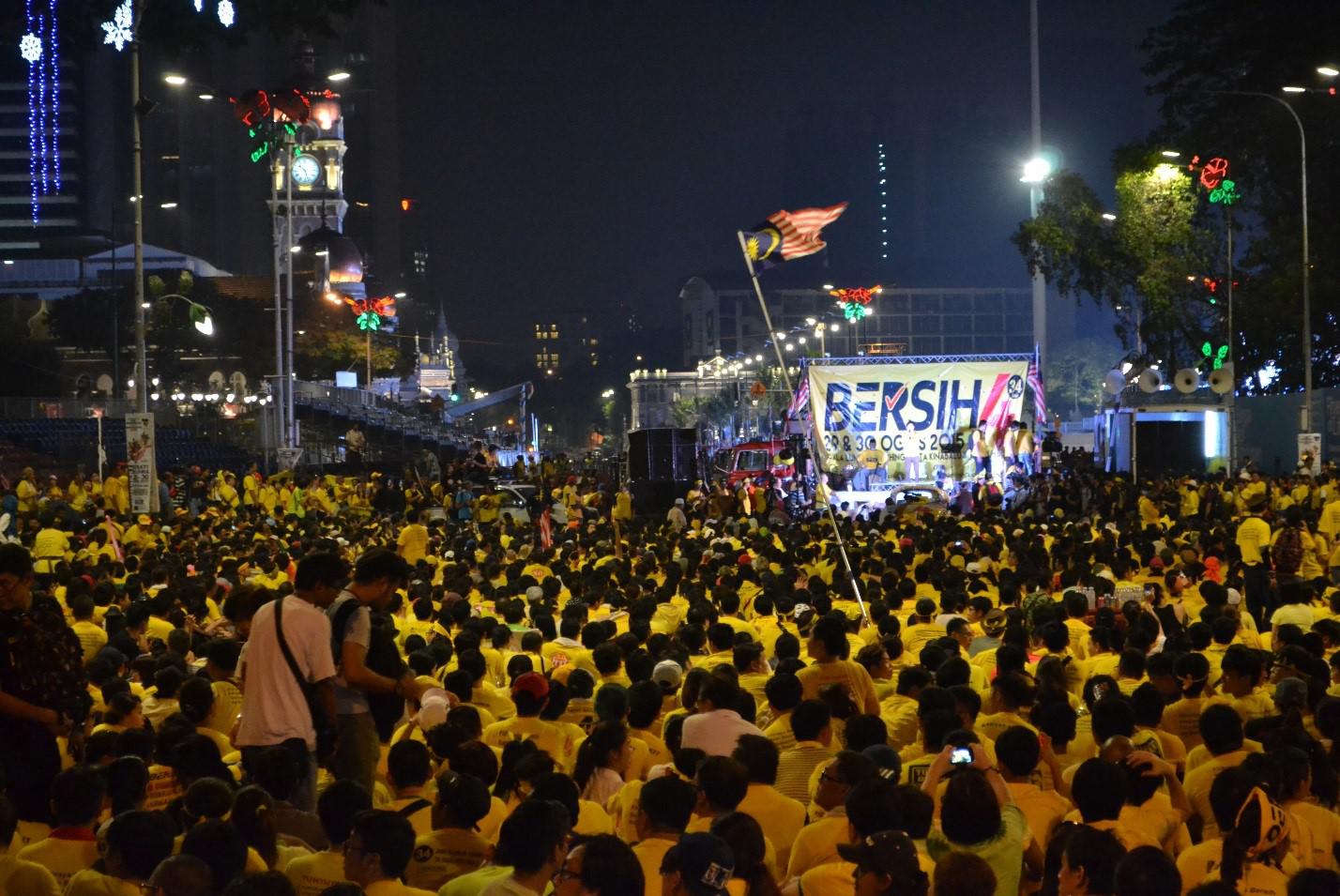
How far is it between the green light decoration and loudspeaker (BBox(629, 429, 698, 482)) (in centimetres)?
1585

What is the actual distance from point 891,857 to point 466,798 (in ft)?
5.72

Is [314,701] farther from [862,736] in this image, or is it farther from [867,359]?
[867,359]

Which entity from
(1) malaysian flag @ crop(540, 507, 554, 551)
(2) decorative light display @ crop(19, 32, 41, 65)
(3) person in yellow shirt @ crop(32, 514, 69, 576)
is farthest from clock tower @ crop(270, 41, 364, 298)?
(2) decorative light display @ crop(19, 32, 41, 65)

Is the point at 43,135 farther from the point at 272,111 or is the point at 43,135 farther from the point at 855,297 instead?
the point at 272,111

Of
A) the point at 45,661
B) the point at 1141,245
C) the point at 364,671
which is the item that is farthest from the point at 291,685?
the point at 1141,245

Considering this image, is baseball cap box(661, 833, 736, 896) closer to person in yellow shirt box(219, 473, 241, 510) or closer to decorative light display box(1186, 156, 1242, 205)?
person in yellow shirt box(219, 473, 241, 510)

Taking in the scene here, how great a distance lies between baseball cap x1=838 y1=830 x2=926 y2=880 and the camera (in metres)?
4.82

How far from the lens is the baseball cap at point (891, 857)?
482 cm

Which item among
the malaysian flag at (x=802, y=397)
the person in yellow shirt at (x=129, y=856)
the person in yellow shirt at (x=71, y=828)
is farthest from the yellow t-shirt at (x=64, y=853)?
the malaysian flag at (x=802, y=397)

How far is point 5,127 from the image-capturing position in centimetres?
10306

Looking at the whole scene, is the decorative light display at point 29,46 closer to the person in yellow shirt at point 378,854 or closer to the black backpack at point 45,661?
the black backpack at point 45,661

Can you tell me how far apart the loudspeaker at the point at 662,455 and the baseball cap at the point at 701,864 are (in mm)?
32068

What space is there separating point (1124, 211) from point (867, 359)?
54.3ft

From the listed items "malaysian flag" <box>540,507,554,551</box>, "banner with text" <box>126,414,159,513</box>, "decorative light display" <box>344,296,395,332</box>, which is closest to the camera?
"banner with text" <box>126,414,159,513</box>
